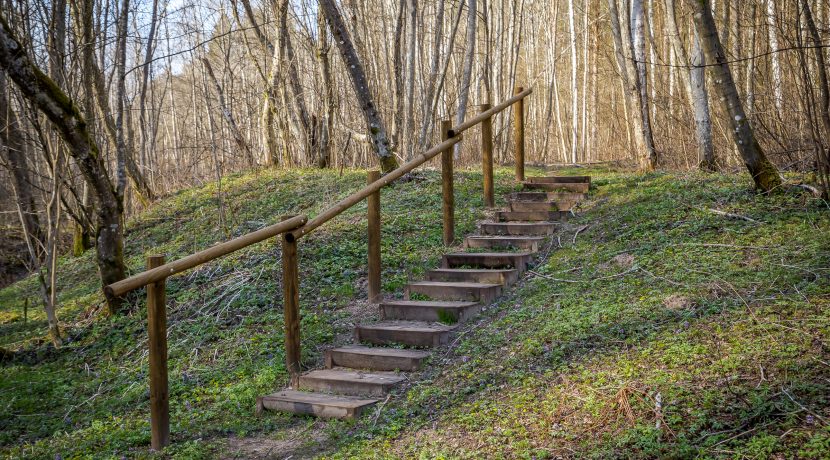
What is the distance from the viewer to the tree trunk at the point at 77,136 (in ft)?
21.9

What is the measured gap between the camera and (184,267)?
4.75 m

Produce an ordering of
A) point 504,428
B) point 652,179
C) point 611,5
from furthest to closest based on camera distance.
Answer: point 611,5 < point 652,179 < point 504,428

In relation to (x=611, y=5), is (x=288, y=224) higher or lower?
lower

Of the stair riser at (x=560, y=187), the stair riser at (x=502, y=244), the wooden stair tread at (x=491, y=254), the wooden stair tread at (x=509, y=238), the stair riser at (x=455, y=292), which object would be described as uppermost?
the stair riser at (x=560, y=187)

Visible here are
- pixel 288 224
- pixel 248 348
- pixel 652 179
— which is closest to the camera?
pixel 288 224

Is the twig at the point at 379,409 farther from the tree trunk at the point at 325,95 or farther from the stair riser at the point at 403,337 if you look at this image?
the tree trunk at the point at 325,95

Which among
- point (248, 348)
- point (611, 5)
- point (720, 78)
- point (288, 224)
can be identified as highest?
Answer: point (611, 5)

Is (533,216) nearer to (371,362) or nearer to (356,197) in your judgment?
(356,197)

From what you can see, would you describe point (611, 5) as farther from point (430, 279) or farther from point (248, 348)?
point (248, 348)

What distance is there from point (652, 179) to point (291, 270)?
18.0 feet

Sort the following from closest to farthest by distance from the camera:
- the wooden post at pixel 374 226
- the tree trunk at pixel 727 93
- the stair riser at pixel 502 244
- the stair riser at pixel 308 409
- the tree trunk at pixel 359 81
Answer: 1. the stair riser at pixel 308 409
2. the wooden post at pixel 374 226
3. the tree trunk at pixel 727 93
4. the stair riser at pixel 502 244
5. the tree trunk at pixel 359 81

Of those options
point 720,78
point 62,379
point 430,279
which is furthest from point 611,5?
point 62,379

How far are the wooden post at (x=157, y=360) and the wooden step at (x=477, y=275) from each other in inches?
117

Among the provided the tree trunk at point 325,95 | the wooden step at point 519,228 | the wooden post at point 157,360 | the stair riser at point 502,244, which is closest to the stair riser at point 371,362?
the wooden post at point 157,360
